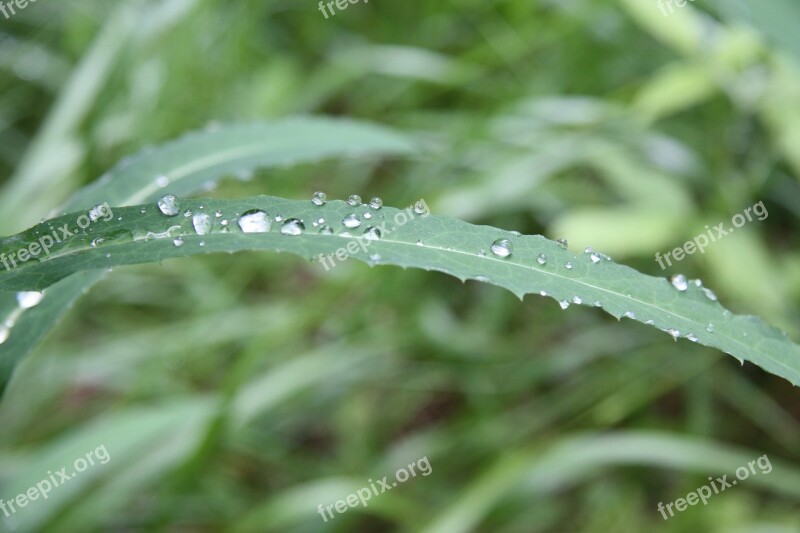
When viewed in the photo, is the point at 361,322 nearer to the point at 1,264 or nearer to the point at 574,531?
the point at 574,531

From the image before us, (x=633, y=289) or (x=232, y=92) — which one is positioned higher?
(x=232, y=92)

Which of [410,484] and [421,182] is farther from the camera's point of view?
[421,182]

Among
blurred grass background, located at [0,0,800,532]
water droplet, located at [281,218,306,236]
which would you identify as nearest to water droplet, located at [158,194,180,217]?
water droplet, located at [281,218,306,236]

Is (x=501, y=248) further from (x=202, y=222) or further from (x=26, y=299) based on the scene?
(x=26, y=299)

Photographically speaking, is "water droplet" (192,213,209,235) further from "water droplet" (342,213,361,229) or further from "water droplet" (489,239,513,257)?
"water droplet" (489,239,513,257)

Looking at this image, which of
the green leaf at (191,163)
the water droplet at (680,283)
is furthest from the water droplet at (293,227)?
the water droplet at (680,283)

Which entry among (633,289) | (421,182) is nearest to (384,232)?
(633,289)

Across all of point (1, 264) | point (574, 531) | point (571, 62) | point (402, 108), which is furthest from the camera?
point (402, 108)

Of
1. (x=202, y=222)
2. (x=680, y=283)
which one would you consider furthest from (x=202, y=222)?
(x=680, y=283)
